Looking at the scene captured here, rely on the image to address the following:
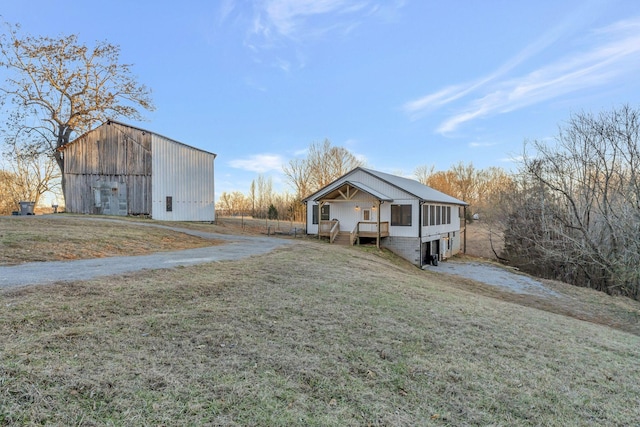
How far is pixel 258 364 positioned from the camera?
348cm

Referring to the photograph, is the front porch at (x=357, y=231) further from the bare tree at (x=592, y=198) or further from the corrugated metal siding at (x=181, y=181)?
the corrugated metal siding at (x=181, y=181)

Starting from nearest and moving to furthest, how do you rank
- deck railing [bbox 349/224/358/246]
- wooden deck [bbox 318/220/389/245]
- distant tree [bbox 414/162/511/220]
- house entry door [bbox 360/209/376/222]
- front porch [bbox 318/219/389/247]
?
deck railing [bbox 349/224/358/246], front porch [bbox 318/219/389/247], wooden deck [bbox 318/220/389/245], house entry door [bbox 360/209/376/222], distant tree [bbox 414/162/511/220]

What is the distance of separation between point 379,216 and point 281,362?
16433 millimetres

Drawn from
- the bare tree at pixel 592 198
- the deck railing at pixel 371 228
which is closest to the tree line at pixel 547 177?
the bare tree at pixel 592 198

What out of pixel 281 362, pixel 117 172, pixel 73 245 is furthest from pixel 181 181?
pixel 281 362

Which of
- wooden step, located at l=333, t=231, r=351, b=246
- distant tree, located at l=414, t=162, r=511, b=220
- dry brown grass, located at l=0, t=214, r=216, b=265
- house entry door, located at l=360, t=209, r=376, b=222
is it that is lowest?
wooden step, located at l=333, t=231, r=351, b=246

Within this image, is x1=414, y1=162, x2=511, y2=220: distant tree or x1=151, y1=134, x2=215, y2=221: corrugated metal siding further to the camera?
x1=414, y1=162, x2=511, y2=220: distant tree

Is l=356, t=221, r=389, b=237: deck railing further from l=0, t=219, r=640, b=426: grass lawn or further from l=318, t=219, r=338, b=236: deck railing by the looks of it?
l=0, t=219, r=640, b=426: grass lawn

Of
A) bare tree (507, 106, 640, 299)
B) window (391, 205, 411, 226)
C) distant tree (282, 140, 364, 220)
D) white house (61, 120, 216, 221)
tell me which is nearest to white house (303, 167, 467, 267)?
window (391, 205, 411, 226)

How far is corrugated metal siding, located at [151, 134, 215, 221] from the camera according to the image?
2223 cm

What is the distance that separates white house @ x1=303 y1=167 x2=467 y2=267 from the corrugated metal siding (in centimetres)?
779

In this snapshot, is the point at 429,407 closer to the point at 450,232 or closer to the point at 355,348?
the point at 355,348

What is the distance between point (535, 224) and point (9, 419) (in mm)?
25208

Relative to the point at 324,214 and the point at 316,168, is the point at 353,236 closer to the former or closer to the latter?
the point at 324,214
